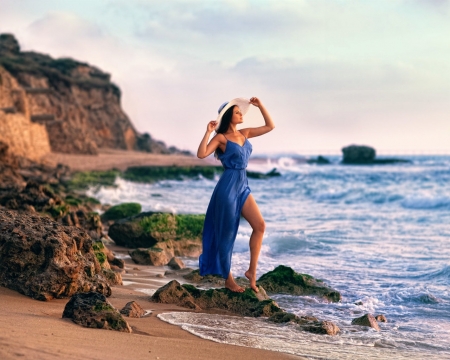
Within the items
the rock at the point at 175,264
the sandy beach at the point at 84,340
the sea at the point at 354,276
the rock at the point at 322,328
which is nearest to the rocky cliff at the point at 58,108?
the sea at the point at 354,276

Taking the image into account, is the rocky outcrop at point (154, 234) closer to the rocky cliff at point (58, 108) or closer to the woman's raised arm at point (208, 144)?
the woman's raised arm at point (208, 144)

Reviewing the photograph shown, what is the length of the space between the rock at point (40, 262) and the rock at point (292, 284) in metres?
2.44

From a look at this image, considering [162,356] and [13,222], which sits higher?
[13,222]

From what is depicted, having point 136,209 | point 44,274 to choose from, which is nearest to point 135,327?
point 44,274

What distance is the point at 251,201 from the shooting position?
270 inches

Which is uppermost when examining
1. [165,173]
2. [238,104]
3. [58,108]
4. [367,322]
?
[58,108]

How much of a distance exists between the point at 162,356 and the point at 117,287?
2.92m

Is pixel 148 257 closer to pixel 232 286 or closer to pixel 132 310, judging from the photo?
pixel 232 286

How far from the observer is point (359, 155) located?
83188mm

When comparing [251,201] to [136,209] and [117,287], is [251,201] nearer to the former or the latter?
[117,287]

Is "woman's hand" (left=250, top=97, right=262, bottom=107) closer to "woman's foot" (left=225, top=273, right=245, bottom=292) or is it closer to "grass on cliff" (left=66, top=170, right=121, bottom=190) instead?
"woman's foot" (left=225, top=273, right=245, bottom=292)

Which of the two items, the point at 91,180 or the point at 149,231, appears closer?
the point at 149,231

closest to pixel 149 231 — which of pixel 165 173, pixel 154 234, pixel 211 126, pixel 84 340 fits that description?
pixel 154 234

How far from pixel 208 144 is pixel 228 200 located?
576 millimetres
